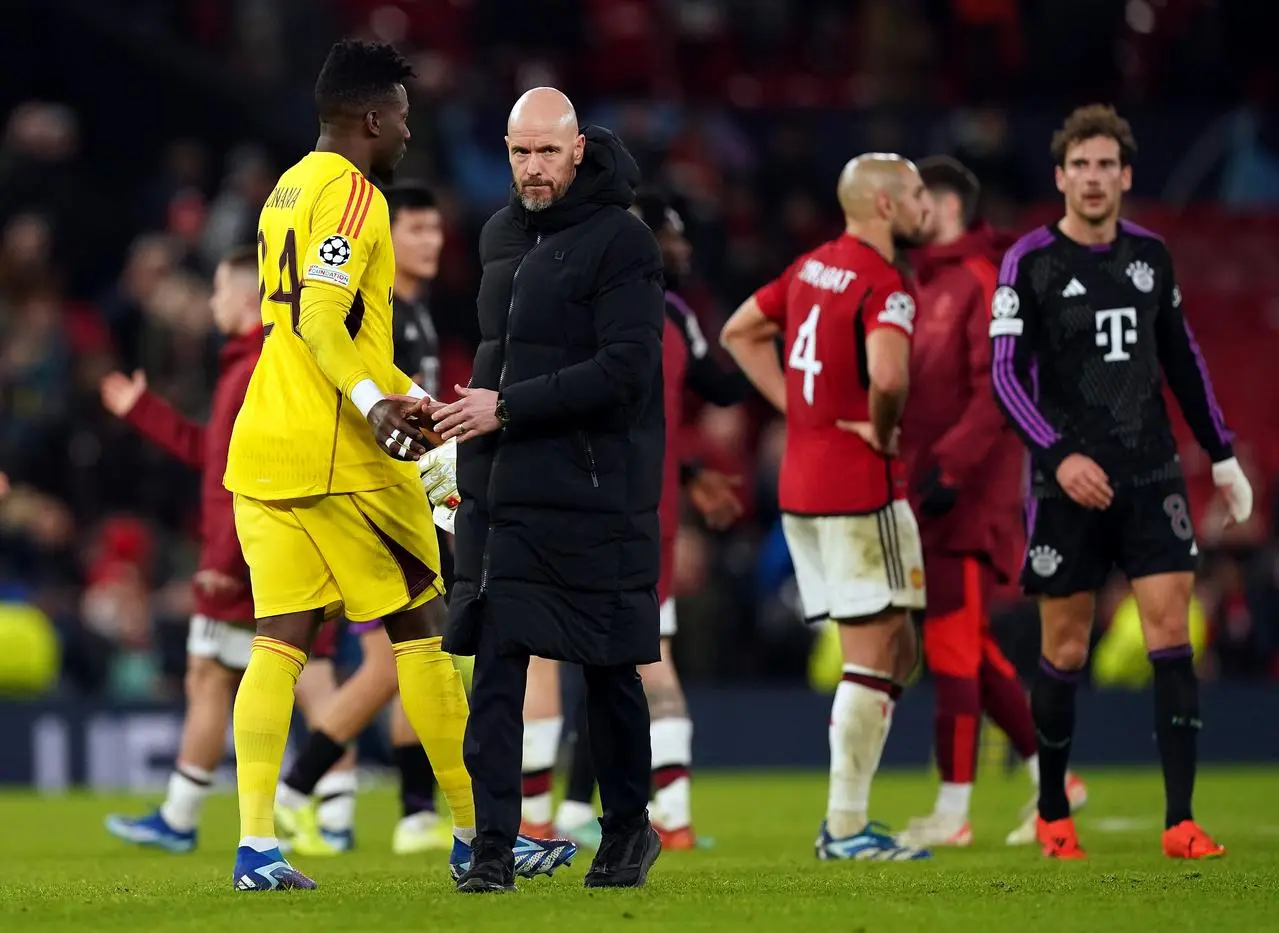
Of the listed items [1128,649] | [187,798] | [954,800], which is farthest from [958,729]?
[1128,649]

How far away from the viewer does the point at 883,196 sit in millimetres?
8609

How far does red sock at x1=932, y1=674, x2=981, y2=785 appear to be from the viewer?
9.30m

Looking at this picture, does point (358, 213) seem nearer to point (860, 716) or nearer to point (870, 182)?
point (870, 182)

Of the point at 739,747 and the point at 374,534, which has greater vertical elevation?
the point at 374,534

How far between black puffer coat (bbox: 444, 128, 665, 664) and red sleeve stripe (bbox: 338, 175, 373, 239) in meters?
0.42

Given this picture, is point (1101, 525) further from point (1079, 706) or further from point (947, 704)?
point (1079, 706)

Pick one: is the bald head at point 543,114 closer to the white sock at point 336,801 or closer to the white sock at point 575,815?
the white sock at point 575,815

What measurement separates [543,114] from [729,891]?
2.36 meters

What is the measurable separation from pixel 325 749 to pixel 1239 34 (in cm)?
1378

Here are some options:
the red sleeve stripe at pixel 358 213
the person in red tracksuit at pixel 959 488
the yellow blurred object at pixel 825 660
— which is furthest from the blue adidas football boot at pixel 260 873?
the yellow blurred object at pixel 825 660

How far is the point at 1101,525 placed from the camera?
8344 millimetres

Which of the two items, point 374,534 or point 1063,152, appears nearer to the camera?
point 374,534

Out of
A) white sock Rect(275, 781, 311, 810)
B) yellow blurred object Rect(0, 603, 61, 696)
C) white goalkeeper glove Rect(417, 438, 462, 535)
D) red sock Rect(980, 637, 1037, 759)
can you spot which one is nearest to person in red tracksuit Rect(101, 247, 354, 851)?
white sock Rect(275, 781, 311, 810)

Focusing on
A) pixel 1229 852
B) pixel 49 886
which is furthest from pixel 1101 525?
pixel 49 886
